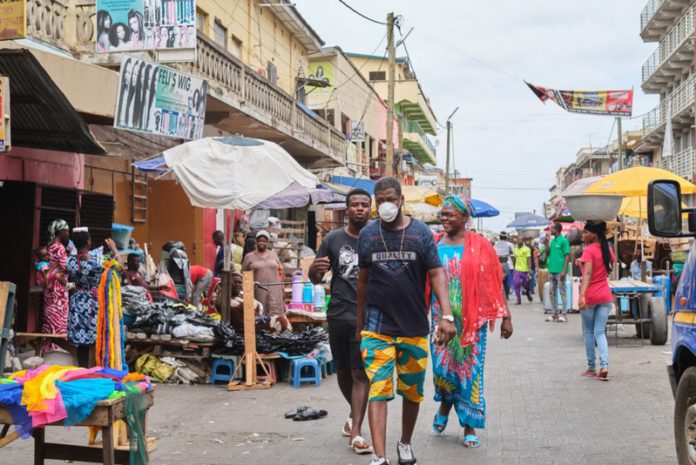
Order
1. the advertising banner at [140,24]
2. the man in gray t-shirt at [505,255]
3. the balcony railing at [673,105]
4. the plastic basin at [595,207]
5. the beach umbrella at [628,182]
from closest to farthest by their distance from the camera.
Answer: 1. the advertising banner at [140,24]
2. the plastic basin at [595,207]
3. the beach umbrella at [628,182]
4. the man in gray t-shirt at [505,255]
5. the balcony railing at [673,105]

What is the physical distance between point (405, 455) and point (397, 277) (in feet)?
4.18

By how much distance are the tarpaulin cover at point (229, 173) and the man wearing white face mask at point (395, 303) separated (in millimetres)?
3976

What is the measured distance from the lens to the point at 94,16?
13.2 m

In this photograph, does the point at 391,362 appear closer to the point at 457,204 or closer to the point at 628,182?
the point at 457,204

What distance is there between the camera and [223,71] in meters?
17.9

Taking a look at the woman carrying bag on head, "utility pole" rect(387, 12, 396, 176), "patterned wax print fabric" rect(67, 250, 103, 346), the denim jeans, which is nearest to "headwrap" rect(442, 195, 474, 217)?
the woman carrying bag on head

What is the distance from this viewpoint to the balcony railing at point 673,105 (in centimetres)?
4250

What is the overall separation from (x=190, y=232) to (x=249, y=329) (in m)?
9.25

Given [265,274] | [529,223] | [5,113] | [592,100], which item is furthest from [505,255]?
[5,113]

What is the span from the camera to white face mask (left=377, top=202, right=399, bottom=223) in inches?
229

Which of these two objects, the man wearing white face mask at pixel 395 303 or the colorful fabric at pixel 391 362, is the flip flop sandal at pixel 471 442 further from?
the colorful fabric at pixel 391 362

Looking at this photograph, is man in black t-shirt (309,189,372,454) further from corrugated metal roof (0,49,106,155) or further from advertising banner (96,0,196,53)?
advertising banner (96,0,196,53)

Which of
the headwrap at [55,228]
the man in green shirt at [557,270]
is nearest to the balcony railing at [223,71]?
the headwrap at [55,228]

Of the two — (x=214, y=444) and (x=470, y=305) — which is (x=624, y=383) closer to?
(x=470, y=305)
